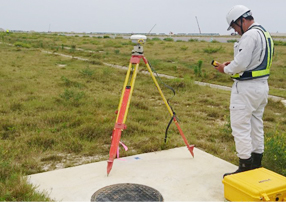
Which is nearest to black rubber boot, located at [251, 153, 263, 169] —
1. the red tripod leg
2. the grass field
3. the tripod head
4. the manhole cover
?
the grass field

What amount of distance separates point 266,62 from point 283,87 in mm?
7517

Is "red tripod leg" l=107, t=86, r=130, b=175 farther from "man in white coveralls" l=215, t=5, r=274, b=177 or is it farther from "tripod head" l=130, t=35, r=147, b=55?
"man in white coveralls" l=215, t=5, r=274, b=177

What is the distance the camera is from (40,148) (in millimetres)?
4566

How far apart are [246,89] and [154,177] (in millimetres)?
1329

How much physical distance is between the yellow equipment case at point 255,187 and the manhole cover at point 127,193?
650 mm

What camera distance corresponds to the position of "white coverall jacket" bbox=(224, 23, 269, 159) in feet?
10.3

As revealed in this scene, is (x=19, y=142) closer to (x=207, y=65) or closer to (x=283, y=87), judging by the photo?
(x=283, y=87)

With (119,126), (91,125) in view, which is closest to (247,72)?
(119,126)

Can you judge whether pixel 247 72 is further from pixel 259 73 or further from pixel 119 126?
pixel 119 126

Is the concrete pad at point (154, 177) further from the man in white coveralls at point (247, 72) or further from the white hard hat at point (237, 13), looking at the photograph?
the white hard hat at point (237, 13)

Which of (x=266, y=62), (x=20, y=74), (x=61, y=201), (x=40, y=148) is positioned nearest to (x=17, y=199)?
(x=61, y=201)

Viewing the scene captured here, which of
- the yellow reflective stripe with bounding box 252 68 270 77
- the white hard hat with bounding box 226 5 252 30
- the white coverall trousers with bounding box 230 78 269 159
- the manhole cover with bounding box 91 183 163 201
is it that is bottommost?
the manhole cover with bounding box 91 183 163 201

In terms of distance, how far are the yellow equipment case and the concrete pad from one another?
Answer: 0.72ft

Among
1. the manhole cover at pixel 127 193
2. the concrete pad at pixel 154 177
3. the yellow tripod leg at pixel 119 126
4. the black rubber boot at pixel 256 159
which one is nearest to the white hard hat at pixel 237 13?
the yellow tripod leg at pixel 119 126
